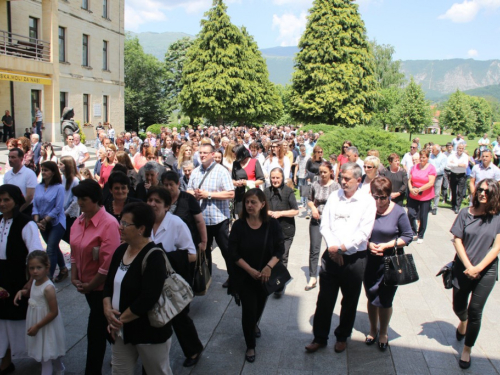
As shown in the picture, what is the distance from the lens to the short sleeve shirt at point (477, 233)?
4.44 metres

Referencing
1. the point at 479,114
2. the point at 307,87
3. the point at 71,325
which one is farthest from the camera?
the point at 479,114

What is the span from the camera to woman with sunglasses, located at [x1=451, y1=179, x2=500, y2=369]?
4.41m

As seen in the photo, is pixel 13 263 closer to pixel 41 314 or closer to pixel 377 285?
pixel 41 314

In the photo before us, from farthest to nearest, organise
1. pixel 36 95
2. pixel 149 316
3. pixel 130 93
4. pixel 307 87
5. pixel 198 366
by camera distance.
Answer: pixel 130 93 → pixel 307 87 → pixel 36 95 → pixel 198 366 → pixel 149 316

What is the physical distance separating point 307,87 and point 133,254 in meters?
41.4

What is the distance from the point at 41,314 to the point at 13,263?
56 cm

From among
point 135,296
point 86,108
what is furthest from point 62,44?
point 135,296

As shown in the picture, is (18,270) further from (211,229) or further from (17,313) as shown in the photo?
(211,229)

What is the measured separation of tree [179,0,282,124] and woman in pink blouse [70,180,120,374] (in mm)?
40734

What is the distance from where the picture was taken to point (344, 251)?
4.49 m

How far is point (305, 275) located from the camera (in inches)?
284

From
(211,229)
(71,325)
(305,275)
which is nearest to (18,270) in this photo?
(71,325)

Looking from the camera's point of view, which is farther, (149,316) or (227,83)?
(227,83)

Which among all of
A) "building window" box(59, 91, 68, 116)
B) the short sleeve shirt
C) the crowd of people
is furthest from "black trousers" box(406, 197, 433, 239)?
"building window" box(59, 91, 68, 116)
